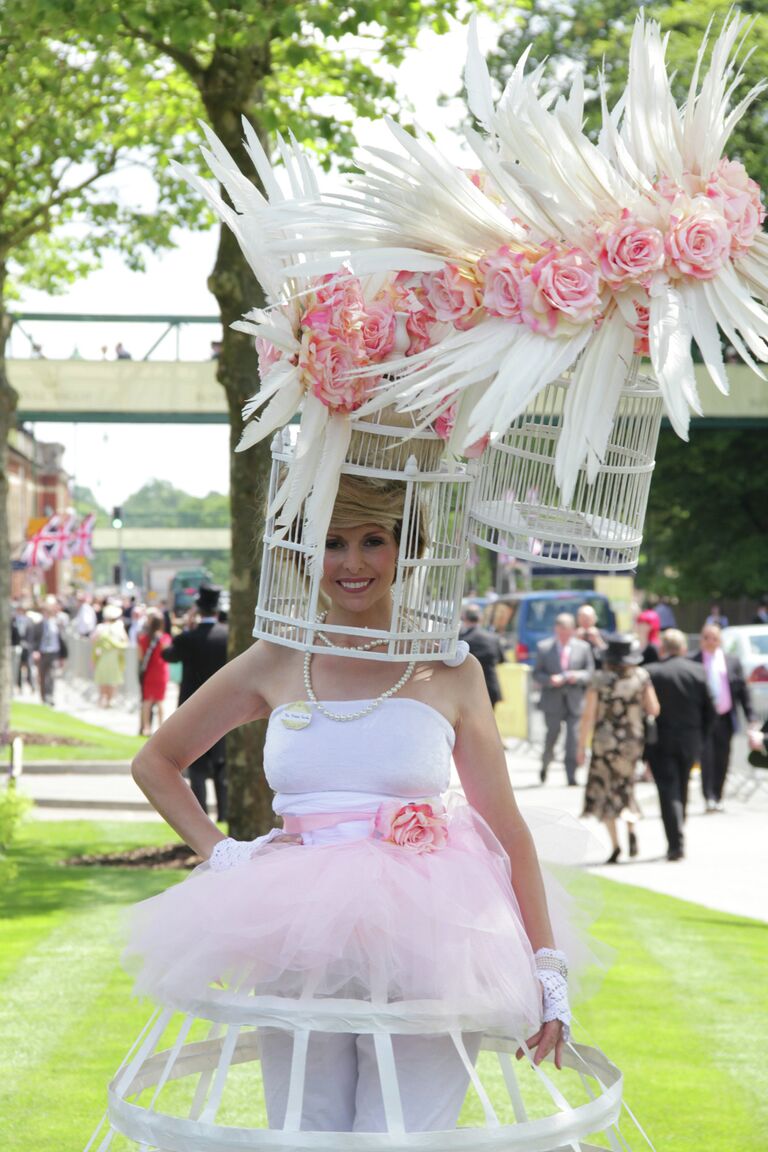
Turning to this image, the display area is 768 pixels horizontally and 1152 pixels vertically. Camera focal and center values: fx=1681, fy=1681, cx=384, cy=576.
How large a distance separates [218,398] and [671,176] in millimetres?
35844

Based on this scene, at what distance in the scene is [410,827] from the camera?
3402mm

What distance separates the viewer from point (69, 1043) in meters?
6.98

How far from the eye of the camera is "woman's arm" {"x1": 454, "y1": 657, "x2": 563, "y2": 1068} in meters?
3.49

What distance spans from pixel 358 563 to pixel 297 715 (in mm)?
342

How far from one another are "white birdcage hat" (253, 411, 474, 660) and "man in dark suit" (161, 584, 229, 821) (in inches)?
361

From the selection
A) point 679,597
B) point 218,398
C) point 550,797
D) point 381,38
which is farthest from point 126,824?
point 679,597

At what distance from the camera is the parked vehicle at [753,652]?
73.8ft

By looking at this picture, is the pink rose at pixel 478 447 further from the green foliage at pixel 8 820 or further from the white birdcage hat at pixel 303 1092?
the green foliage at pixel 8 820

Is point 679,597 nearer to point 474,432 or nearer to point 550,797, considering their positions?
point 550,797

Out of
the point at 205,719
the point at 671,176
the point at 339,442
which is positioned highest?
the point at 671,176

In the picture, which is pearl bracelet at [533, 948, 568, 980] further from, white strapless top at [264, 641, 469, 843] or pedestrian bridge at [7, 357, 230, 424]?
pedestrian bridge at [7, 357, 230, 424]

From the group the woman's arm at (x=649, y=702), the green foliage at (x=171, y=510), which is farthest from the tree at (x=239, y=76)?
the green foliage at (x=171, y=510)

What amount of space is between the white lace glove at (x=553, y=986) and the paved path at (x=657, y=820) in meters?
5.60

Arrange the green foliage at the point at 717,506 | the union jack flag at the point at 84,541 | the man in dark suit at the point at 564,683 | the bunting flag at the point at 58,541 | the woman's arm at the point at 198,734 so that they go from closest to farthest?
the woman's arm at the point at 198,734, the man in dark suit at the point at 564,683, the green foliage at the point at 717,506, the bunting flag at the point at 58,541, the union jack flag at the point at 84,541
